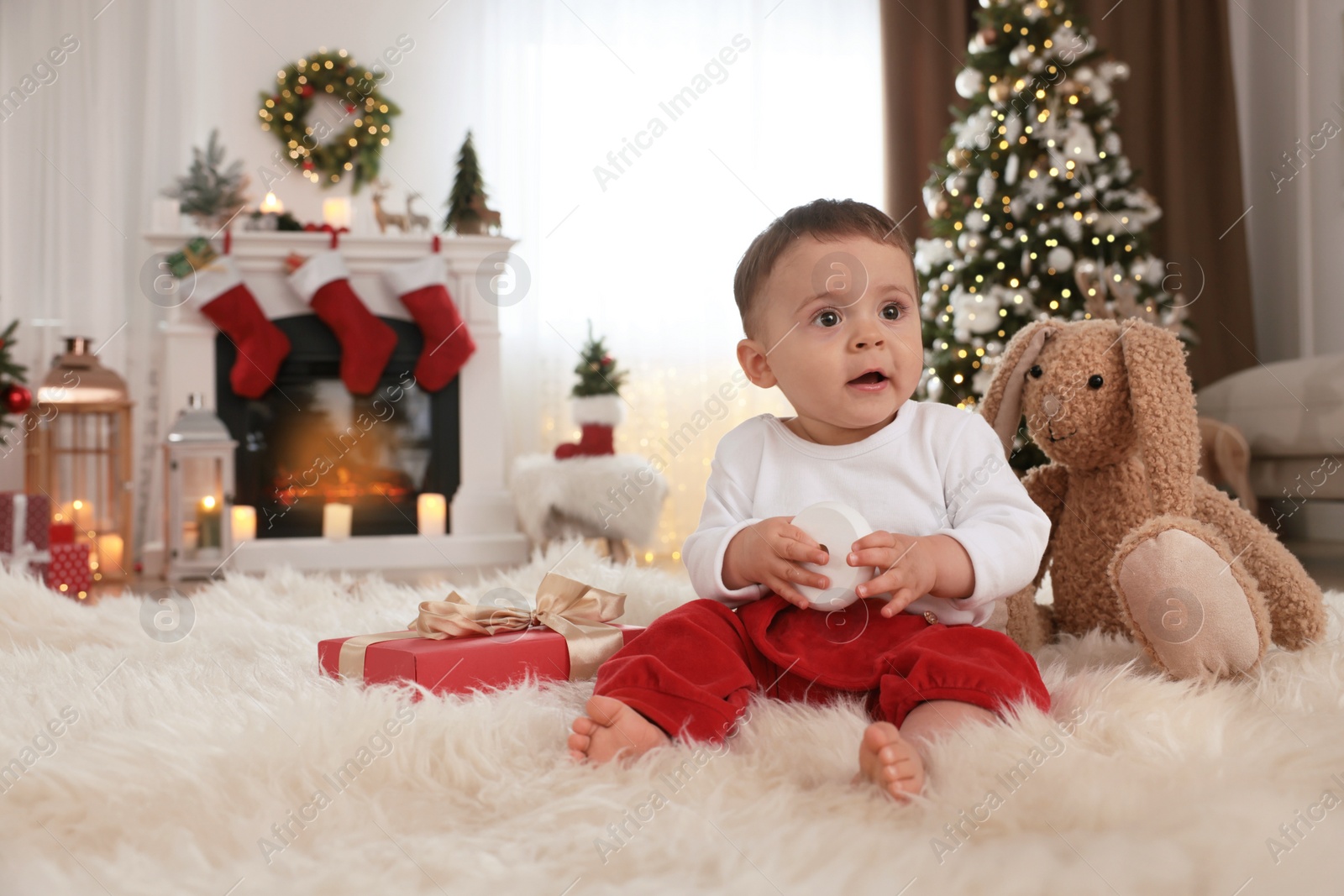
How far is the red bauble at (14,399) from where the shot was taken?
2.77 metres

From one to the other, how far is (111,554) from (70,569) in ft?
2.85

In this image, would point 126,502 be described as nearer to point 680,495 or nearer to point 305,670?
point 680,495

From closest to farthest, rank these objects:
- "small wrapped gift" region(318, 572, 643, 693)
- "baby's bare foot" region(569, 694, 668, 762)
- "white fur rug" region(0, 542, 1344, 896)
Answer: "white fur rug" region(0, 542, 1344, 896), "baby's bare foot" region(569, 694, 668, 762), "small wrapped gift" region(318, 572, 643, 693)

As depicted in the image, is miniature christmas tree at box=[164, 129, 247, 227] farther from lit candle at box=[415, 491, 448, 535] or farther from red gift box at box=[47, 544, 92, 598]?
red gift box at box=[47, 544, 92, 598]

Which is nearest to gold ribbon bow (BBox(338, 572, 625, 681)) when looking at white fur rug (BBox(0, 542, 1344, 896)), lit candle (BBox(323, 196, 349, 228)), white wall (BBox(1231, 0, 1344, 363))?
white fur rug (BBox(0, 542, 1344, 896))

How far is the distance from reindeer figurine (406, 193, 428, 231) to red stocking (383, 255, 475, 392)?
0.55 ft

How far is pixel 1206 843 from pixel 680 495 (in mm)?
3304

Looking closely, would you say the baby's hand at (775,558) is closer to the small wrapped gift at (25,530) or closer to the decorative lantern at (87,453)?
the small wrapped gift at (25,530)

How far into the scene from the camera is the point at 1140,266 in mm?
2928

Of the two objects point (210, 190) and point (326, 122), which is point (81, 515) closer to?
point (210, 190)

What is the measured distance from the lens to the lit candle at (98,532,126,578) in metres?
3.19

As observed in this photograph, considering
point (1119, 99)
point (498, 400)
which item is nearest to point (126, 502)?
point (498, 400)

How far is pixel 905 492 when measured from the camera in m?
1.04

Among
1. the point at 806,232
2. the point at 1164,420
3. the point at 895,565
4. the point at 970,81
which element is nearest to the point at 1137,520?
the point at 1164,420
